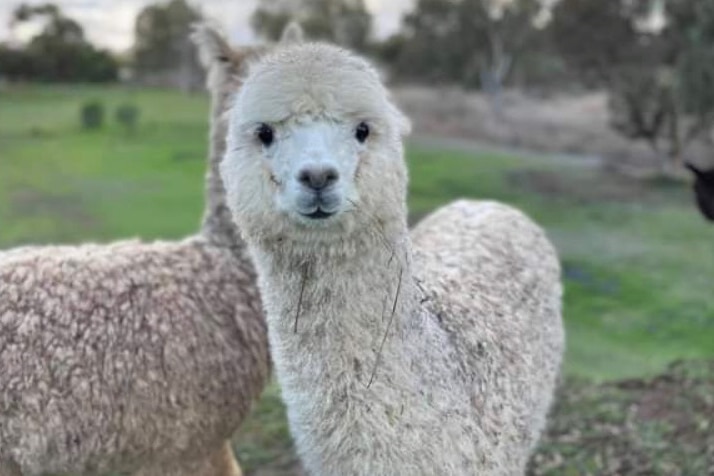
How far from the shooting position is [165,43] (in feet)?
48.9

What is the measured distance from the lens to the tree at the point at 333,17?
14.1 metres

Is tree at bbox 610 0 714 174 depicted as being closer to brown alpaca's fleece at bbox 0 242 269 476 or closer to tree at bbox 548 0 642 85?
tree at bbox 548 0 642 85

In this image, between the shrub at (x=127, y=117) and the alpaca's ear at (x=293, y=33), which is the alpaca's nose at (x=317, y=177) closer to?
the alpaca's ear at (x=293, y=33)

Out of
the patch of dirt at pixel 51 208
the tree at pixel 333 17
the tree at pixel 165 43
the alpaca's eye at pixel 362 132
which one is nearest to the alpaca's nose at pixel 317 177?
the alpaca's eye at pixel 362 132

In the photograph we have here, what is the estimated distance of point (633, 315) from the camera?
271 inches

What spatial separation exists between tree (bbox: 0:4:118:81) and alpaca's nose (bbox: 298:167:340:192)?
1074 centimetres

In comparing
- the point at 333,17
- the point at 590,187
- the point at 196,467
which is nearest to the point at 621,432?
the point at 196,467

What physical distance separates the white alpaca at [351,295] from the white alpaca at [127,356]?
2.76ft

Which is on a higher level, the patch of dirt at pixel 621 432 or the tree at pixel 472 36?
the tree at pixel 472 36

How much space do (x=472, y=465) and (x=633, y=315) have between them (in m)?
4.52

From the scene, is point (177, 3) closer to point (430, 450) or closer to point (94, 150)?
point (94, 150)

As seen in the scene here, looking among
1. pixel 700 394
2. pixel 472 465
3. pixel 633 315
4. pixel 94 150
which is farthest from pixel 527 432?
pixel 94 150

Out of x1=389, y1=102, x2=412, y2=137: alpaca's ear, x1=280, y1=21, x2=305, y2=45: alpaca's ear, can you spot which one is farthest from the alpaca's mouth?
x1=280, y1=21, x2=305, y2=45: alpaca's ear

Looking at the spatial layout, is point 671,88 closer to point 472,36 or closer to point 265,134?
point 472,36
